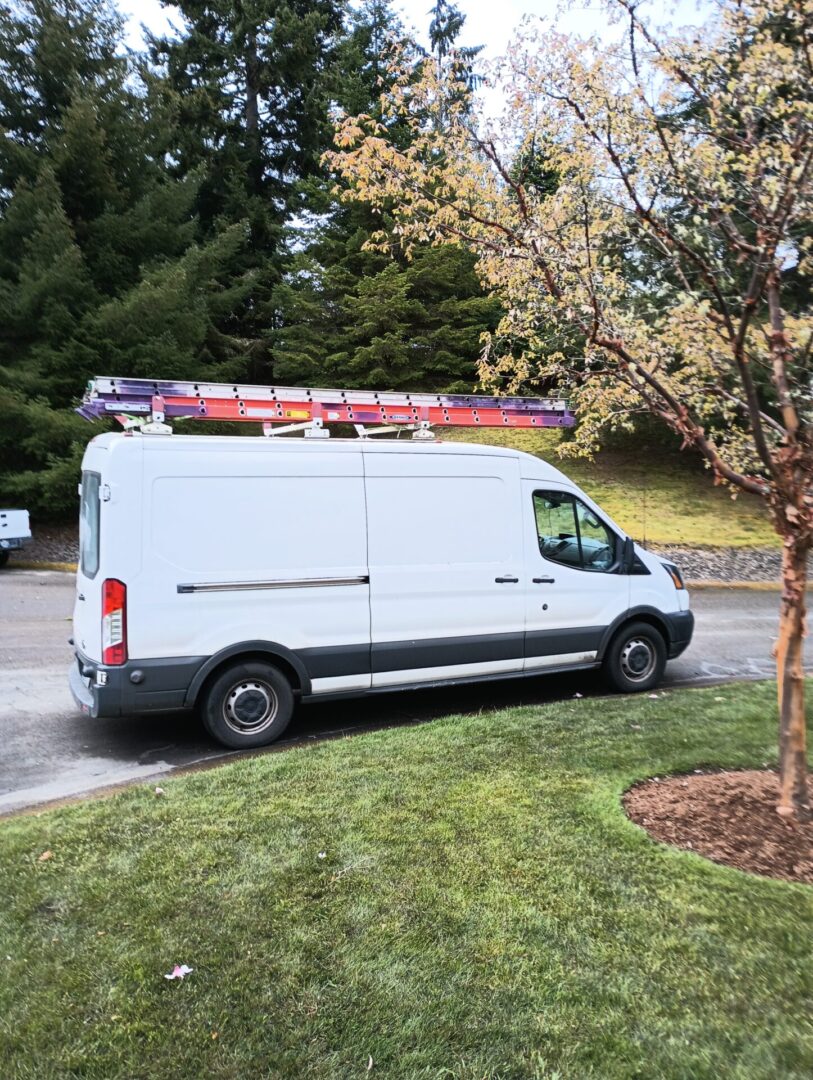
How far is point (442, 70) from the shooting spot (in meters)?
4.96

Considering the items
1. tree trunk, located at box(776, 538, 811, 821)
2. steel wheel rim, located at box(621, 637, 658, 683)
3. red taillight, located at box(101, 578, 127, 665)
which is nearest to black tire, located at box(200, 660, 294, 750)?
red taillight, located at box(101, 578, 127, 665)

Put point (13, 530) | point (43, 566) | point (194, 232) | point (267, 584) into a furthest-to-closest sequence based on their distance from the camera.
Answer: point (194, 232), point (43, 566), point (13, 530), point (267, 584)

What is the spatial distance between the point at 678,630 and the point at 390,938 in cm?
533

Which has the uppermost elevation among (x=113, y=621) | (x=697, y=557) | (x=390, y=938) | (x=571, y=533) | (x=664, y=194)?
(x=664, y=194)

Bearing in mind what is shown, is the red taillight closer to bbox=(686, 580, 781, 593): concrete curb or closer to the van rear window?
the van rear window

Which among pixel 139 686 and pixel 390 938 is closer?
pixel 390 938

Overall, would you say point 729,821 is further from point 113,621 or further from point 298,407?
point 298,407

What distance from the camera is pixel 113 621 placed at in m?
5.39

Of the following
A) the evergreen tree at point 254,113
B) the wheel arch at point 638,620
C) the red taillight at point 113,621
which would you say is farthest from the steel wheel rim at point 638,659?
the evergreen tree at point 254,113

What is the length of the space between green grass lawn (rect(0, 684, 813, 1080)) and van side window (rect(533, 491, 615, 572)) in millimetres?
2700

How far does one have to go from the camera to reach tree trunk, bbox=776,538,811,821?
3.94 m

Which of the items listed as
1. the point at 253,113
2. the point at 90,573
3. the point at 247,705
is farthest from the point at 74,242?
the point at 247,705

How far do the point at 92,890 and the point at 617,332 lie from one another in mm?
4078

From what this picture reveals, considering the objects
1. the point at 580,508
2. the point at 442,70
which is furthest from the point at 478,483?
the point at 442,70
